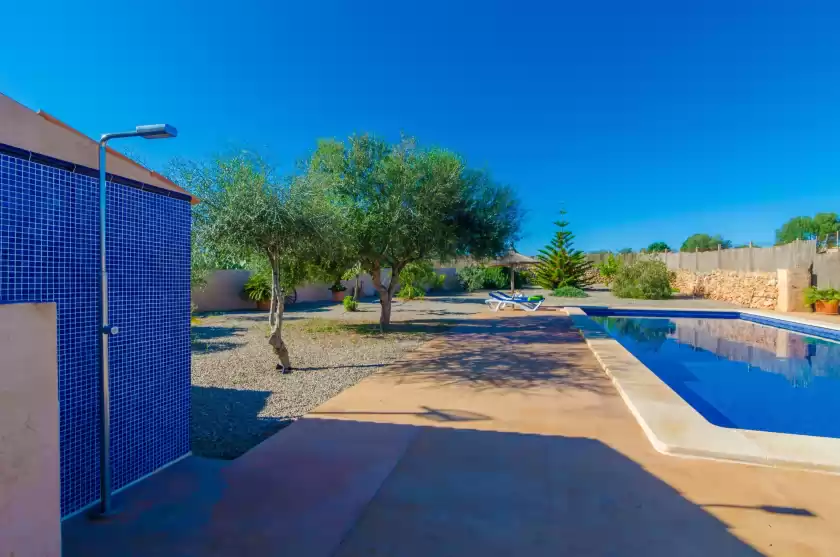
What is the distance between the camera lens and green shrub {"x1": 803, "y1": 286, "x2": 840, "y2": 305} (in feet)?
51.0

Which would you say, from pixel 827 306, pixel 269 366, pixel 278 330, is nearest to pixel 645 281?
pixel 827 306

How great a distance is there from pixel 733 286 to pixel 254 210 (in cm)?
2258

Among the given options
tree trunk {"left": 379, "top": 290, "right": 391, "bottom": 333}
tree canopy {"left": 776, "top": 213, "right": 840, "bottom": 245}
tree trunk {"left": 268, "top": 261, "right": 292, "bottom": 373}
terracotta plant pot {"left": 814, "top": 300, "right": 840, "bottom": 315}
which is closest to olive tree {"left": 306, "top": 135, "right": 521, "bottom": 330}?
tree trunk {"left": 379, "top": 290, "right": 391, "bottom": 333}

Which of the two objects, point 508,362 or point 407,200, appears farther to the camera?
point 407,200

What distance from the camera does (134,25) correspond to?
10.7 meters

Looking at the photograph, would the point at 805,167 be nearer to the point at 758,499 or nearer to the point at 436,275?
the point at 436,275

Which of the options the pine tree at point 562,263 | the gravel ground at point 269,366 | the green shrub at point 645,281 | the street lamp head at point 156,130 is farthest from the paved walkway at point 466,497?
the pine tree at point 562,263

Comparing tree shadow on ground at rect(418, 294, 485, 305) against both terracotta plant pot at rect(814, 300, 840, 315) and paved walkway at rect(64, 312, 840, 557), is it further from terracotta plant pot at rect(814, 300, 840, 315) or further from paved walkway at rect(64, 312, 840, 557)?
paved walkway at rect(64, 312, 840, 557)

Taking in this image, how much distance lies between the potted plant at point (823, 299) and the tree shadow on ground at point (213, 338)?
61.5 ft

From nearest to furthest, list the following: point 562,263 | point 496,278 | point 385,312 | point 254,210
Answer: point 254,210 → point 385,312 → point 562,263 → point 496,278

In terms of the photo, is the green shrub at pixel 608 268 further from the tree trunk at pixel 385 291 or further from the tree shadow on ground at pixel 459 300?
the tree trunk at pixel 385 291

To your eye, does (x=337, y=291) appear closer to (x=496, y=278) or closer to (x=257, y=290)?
(x=257, y=290)

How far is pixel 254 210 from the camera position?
6.32 meters

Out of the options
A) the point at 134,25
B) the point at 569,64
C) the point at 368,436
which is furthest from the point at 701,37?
the point at 368,436
